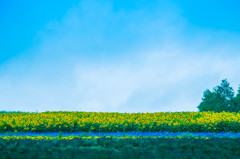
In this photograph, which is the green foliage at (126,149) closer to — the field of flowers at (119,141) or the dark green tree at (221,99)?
the field of flowers at (119,141)

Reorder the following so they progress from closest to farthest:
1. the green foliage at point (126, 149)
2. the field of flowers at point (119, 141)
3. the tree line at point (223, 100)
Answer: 1. the green foliage at point (126, 149)
2. the field of flowers at point (119, 141)
3. the tree line at point (223, 100)

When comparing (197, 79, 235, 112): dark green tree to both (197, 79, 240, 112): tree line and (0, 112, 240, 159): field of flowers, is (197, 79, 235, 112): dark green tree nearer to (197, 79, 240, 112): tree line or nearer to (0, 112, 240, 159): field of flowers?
(197, 79, 240, 112): tree line

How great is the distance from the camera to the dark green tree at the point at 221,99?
89.4 feet

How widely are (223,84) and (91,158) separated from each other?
2634cm

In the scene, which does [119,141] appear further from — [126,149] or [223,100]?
[223,100]

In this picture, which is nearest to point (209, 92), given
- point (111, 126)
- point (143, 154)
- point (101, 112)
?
point (101, 112)

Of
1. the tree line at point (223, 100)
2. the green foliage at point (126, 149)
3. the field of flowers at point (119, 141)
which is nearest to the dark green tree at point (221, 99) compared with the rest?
the tree line at point (223, 100)

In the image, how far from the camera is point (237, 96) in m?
27.7

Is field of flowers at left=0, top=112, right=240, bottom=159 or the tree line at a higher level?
the tree line

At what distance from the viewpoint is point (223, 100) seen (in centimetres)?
2777

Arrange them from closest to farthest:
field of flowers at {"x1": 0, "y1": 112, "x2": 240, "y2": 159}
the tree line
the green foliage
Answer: the green foliage < field of flowers at {"x1": 0, "y1": 112, "x2": 240, "y2": 159} < the tree line

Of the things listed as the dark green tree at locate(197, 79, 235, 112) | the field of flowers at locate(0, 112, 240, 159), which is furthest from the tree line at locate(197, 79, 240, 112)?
the field of flowers at locate(0, 112, 240, 159)

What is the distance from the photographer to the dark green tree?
1072 inches

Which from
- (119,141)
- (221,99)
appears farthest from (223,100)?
(119,141)
